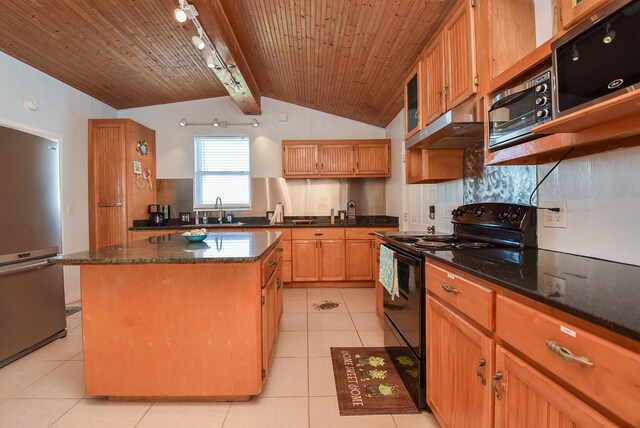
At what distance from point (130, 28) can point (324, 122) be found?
9.23 ft

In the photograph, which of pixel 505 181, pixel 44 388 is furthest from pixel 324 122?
pixel 44 388

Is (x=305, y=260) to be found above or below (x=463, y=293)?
below

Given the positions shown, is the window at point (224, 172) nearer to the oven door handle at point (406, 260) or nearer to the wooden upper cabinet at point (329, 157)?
the wooden upper cabinet at point (329, 157)

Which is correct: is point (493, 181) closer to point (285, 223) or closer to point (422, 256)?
point (422, 256)

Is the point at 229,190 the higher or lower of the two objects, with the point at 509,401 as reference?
higher

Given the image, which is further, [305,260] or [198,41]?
[305,260]

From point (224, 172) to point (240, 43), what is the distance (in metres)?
2.20

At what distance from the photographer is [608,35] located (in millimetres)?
897

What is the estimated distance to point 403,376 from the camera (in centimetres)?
195

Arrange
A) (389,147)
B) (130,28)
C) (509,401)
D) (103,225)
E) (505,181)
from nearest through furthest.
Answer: (509,401) < (505,181) < (130,28) < (103,225) < (389,147)

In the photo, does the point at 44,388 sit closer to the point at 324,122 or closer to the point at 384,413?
the point at 384,413

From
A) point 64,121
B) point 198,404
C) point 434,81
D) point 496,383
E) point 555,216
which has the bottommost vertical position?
point 198,404

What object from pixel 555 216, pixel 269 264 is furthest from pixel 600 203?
pixel 269 264

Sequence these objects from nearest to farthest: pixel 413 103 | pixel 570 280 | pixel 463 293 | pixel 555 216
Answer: pixel 570 280, pixel 463 293, pixel 555 216, pixel 413 103
